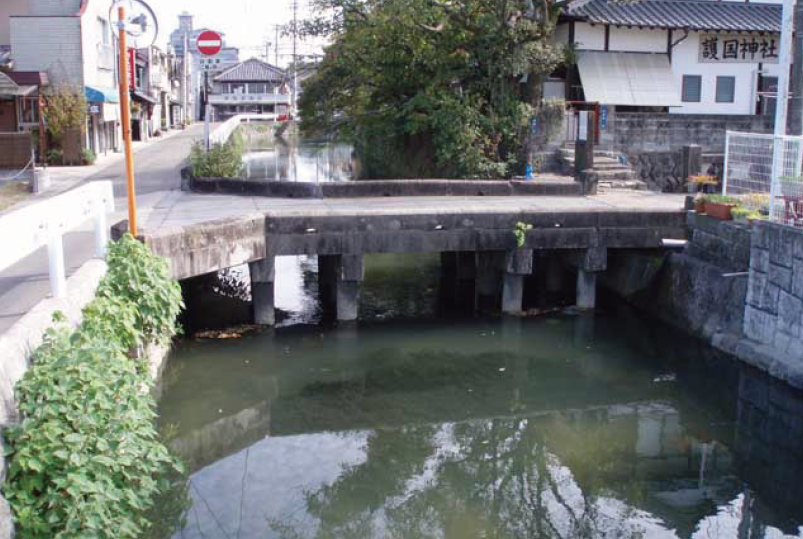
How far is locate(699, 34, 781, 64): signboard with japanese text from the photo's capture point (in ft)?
97.6

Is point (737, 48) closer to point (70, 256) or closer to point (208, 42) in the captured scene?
point (208, 42)

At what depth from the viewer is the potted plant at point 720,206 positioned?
1554 cm

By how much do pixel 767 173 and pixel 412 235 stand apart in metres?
6.60

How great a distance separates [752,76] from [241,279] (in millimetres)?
20402

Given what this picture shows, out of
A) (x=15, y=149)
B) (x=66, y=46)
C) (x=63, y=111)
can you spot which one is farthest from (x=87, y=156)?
(x=15, y=149)

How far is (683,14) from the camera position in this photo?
29344 mm

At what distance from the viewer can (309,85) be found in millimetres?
27000

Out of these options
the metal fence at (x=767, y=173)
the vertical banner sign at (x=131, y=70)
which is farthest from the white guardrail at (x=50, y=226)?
the metal fence at (x=767, y=173)

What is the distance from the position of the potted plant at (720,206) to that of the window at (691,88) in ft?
48.8

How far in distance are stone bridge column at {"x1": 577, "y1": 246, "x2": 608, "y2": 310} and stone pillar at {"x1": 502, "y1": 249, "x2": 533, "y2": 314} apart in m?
1.12

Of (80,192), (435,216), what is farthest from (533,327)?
(80,192)

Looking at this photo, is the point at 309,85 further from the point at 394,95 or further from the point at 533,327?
the point at 533,327

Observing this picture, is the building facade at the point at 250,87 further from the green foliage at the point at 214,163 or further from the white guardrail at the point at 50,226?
the white guardrail at the point at 50,226

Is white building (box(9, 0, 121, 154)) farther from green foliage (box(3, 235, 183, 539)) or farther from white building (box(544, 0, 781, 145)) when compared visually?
green foliage (box(3, 235, 183, 539))
